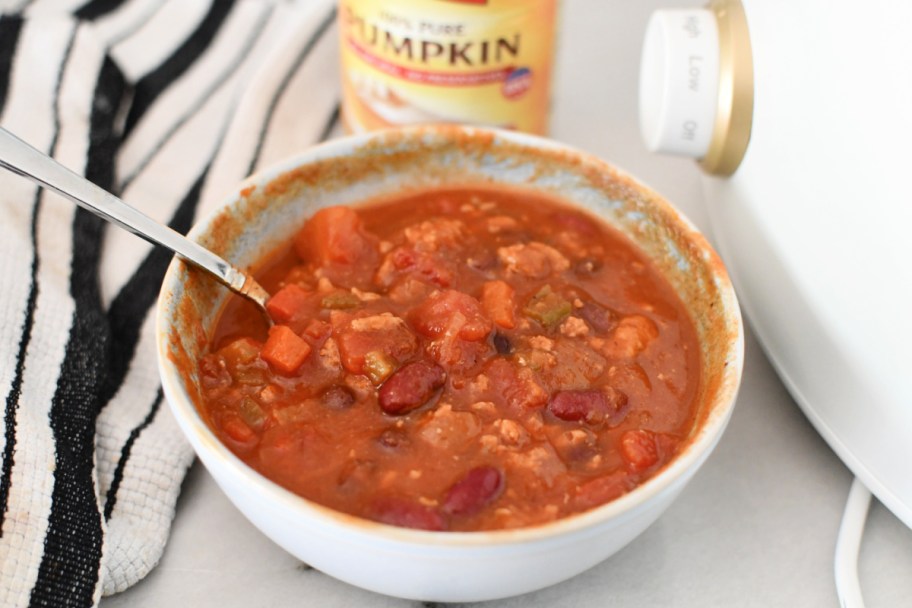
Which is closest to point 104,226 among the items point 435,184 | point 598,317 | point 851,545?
point 435,184

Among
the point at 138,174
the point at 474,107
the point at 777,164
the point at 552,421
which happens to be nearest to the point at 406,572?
the point at 552,421

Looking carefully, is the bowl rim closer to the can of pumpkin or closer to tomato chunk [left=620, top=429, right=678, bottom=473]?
tomato chunk [left=620, top=429, right=678, bottom=473]

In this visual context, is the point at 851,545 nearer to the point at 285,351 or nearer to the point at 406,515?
the point at 406,515

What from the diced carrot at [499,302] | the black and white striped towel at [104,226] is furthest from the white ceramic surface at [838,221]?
the black and white striped towel at [104,226]

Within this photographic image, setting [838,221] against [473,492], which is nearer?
[473,492]

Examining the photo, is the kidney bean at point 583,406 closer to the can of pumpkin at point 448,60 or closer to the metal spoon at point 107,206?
the metal spoon at point 107,206

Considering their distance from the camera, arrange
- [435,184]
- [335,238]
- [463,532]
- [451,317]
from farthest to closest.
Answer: [435,184] → [335,238] → [451,317] → [463,532]
